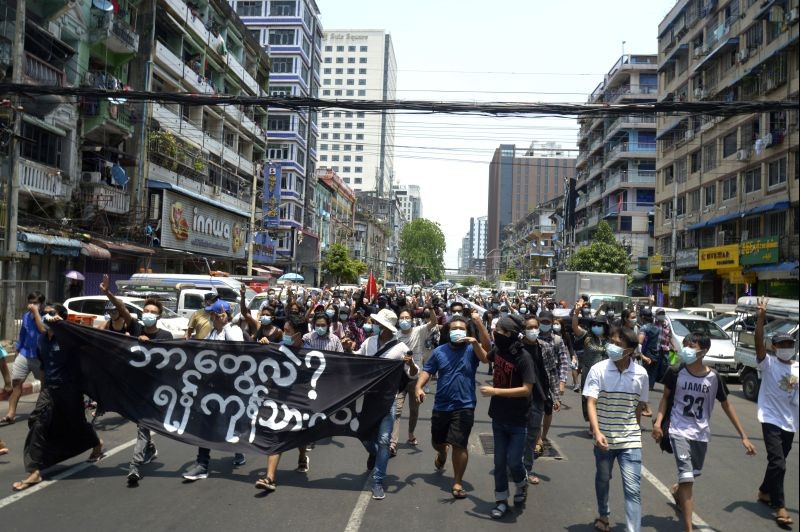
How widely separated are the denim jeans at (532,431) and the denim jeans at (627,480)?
4.08 feet

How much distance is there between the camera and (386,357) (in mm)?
7000

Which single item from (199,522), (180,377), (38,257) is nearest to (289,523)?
(199,522)

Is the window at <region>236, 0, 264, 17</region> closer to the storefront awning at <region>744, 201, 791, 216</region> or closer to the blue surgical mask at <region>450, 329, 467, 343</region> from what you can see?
the blue surgical mask at <region>450, 329, 467, 343</region>

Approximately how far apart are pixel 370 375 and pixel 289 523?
183 cm

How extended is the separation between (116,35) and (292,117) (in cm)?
3435

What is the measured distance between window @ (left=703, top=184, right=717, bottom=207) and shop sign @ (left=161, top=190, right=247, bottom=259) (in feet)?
85.3

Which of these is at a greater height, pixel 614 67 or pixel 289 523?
pixel 614 67

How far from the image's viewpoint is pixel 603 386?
5289mm

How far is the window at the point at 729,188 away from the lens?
5.11m

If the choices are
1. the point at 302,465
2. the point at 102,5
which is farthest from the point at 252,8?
the point at 302,465

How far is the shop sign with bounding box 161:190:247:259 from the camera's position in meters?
29.9

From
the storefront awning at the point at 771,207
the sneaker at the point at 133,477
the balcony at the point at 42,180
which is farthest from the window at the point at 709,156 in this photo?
the balcony at the point at 42,180

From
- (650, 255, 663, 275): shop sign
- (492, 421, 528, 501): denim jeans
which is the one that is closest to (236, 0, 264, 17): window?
(650, 255, 663, 275): shop sign

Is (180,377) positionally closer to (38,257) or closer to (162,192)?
(38,257)
